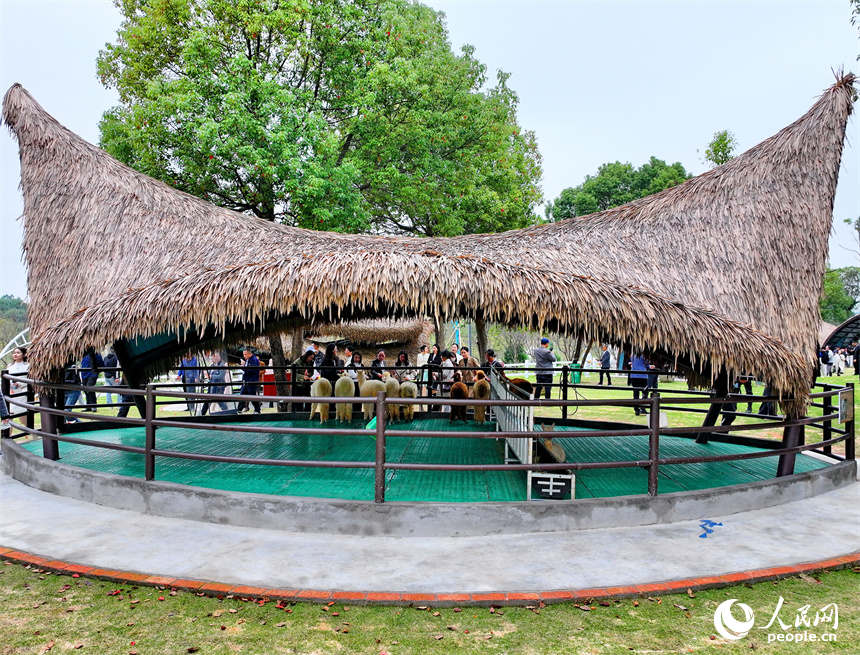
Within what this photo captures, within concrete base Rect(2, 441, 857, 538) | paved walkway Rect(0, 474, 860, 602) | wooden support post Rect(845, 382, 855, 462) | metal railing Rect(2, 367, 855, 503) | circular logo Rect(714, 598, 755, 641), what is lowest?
circular logo Rect(714, 598, 755, 641)

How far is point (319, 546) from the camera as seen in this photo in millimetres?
4969

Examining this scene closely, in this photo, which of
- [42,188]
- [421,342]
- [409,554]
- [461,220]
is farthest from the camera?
[421,342]

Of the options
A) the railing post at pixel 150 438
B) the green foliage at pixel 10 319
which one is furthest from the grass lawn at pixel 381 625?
the green foliage at pixel 10 319

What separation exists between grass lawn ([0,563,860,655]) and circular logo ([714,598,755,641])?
4cm

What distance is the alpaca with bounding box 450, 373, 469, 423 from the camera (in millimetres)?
10517

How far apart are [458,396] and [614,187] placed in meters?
27.1

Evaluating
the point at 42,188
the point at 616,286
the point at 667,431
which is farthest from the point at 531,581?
the point at 42,188

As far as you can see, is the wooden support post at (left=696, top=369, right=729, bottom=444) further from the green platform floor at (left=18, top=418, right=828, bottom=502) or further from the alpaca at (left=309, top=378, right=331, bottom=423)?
the alpaca at (left=309, top=378, right=331, bottom=423)

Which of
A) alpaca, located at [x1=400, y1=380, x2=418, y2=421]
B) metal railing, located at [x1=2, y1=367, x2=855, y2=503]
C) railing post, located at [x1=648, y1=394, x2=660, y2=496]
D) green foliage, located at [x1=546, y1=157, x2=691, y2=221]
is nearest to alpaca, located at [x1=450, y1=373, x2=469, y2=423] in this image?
alpaca, located at [x1=400, y1=380, x2=418, y2=421]

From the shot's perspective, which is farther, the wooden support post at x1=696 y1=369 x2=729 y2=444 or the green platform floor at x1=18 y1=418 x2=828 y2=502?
the wooden support post at x1=696 y1=369 x2=729 y2=444

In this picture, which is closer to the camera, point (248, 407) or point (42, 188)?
point (42, 188)

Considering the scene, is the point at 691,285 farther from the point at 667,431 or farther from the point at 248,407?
the point at 248,407

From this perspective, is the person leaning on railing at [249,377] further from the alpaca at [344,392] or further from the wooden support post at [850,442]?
the wooden support post at [850,442]

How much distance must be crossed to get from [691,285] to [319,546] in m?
4.70
